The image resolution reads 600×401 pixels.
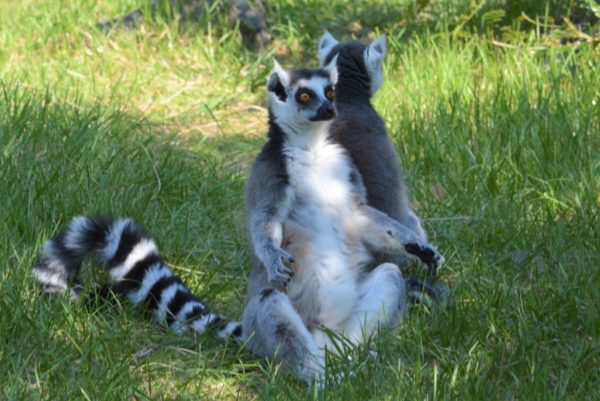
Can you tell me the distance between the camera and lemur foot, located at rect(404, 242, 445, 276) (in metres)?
4.04

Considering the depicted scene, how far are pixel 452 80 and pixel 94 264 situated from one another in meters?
2.92

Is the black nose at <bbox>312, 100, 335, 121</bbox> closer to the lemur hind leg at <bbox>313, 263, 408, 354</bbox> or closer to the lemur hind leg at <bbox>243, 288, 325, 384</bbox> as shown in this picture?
the lemur hind leg at <bbox>313, 263, 408, 354</bbox>

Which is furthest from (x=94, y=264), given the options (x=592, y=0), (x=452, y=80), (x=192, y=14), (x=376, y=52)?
(x=192, y=14)

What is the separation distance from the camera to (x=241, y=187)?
548 centimetres

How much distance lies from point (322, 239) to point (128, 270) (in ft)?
2.47

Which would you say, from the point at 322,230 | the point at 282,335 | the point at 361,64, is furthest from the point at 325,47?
the point at 282,335

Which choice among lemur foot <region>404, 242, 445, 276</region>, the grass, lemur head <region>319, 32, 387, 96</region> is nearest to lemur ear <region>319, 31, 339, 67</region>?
lemur head <region>319, 32, 387, 96</region>

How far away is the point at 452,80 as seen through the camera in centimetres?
625

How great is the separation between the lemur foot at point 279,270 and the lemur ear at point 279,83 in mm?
695

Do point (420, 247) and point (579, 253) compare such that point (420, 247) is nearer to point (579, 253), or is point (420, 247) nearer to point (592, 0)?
point (579, 253)

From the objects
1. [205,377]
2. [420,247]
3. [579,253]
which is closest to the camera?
[205,377]

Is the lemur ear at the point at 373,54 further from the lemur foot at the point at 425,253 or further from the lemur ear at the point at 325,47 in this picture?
the lemur foot at the point at 425,253

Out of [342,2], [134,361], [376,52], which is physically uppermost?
[376,52]

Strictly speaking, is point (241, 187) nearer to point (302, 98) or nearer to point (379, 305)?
point (302, 98)
